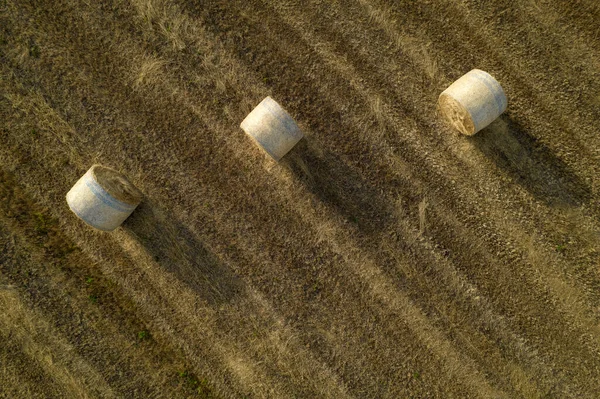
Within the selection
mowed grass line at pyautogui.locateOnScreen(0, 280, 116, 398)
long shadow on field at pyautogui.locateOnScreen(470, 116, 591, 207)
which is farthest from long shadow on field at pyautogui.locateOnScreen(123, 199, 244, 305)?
long shadow on field at pyautogui.locateOnScreen(470, 116, 591, 207)

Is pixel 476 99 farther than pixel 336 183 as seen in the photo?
No

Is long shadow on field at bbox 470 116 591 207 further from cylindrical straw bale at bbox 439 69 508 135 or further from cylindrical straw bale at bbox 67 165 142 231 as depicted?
cylindrical straw bale at bbox 67 165 142 231

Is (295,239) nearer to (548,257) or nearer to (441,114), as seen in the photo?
(441,114)

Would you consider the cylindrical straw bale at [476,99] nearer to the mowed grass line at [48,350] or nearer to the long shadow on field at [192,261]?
the long shadow on field at [192,261]

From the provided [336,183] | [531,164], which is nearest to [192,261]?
[336,183]

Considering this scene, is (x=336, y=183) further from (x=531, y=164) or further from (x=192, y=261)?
(x=531, y=164)

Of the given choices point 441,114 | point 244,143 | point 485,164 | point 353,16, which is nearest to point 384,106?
point 441,114

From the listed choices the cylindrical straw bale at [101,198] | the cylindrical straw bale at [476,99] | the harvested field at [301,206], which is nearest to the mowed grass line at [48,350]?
the harvested field at [301,206]
